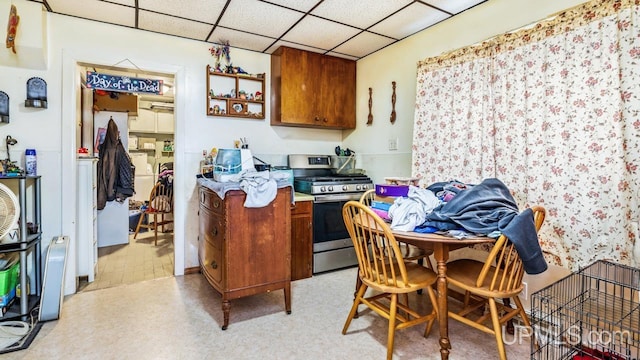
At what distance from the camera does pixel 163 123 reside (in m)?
6.04

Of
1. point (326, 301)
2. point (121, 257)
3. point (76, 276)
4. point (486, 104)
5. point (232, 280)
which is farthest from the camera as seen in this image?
point (121, 257)

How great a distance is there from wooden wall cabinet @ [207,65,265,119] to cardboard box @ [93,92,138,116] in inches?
75.5

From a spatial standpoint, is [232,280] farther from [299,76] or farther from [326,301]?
[299,76]

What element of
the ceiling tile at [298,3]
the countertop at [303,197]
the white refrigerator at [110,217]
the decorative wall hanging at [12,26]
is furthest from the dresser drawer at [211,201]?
the white refrigerator at [110,217]

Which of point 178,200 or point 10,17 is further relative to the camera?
point 178,200

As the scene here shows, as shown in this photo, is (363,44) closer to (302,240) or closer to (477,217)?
(302,240)

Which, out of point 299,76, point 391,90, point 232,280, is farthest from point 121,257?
point 391,90

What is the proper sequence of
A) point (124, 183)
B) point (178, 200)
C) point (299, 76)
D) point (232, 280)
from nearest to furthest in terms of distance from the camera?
point (232, 280), point (178, 200), point (299, 76), point (124, 183)

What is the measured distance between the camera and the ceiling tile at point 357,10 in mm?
2398

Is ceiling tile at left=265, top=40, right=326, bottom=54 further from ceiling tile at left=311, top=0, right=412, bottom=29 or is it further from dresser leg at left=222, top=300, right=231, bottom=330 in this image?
dresser leg at left=222, top=300, right=231, bottom=330

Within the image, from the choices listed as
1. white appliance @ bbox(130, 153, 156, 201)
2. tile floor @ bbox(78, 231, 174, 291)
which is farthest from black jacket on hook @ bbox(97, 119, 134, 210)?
white appliance @ bbox(130, 153, 156, 201)

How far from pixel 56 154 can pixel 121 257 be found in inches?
62.8

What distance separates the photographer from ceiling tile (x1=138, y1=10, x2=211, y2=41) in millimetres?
2629

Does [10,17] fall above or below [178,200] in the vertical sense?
above
